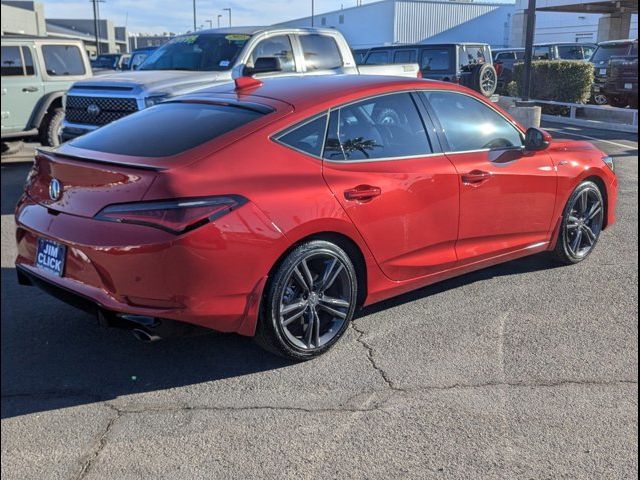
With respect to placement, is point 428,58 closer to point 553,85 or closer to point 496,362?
point 553,85

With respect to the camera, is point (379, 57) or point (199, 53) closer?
point (199, 53)

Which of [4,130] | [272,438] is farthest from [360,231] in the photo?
[4,130]

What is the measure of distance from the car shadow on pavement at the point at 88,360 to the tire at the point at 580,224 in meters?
1.91

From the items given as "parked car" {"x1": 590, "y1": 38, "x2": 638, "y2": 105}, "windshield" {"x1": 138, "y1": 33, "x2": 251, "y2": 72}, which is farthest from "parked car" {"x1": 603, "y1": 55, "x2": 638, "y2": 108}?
"windshield" {"x1": 138, "y1": 33, "x2": 251, "y2": 72}

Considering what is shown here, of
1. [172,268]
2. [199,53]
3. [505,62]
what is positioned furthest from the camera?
[505,62]

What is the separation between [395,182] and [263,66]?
519 cm

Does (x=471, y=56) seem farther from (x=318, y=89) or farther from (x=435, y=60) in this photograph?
(x=318, y=89)

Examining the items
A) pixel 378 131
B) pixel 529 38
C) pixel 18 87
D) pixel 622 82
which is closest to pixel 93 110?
pixel 18 87

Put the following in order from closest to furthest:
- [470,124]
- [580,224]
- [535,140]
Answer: [470,124] < [535,140] < [580,224]

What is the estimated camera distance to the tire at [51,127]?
1058cm

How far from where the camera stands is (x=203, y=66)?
361 inches

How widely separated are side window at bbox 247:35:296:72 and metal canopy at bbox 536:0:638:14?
25.2 feet

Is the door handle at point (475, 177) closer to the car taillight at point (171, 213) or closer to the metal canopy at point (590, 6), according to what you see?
the car taillight at point (171, 213)

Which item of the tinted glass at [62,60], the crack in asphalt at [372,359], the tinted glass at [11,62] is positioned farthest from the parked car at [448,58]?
the crack in asphalt at [372,359]
